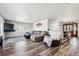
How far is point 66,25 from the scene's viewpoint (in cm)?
193

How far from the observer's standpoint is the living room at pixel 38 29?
6.15 feet

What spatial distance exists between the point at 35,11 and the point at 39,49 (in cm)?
73

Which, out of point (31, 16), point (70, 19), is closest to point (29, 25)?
point (31, 16)

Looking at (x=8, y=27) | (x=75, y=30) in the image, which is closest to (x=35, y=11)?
(x=8, y=27)

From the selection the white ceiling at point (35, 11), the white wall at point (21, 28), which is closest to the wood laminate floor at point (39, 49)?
the white wall at point (21, 28)

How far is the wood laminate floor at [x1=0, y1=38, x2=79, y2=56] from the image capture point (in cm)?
188

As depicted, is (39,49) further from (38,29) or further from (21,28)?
(21,28)

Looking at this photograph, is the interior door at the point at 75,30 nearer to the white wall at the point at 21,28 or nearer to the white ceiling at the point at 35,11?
the white ceiling at the point at 35,11

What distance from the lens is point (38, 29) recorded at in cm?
197

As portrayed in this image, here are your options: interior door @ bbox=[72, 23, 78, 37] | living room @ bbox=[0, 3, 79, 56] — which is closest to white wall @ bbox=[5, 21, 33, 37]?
living room @ bbox=[0, 3, 79, 56]

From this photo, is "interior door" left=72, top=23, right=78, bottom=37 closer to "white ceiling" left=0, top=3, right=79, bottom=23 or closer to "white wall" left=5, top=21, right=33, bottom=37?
"white ceiling" left=0, top=3, right=79, bottom=23

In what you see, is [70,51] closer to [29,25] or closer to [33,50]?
[33,50]

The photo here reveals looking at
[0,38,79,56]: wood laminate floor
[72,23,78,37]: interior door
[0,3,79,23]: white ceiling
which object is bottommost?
[0,38,79,56]: wood laminate floor

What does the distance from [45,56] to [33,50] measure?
27 cm
